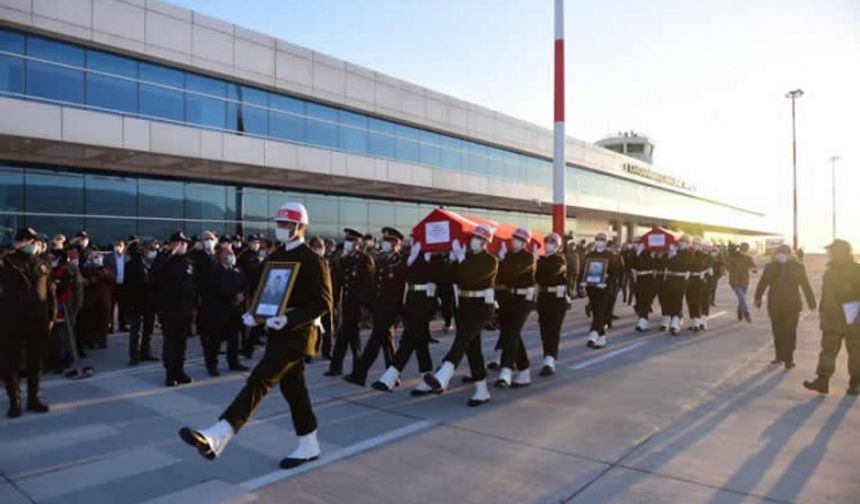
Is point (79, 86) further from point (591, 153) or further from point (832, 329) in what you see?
point (591, 153)

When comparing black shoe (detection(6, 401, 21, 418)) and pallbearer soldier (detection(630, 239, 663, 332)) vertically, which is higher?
pallbearer soldier (detection(630, 239, 663, 332))

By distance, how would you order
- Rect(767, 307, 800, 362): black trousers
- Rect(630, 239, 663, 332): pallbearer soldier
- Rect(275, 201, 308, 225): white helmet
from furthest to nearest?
1. Rect(630, 239, 663, 332): pallbearer soldier
2. Rect(767, 307, 800, 362): black trousers
3. Rect(275, 201, 308, 225): white helmet

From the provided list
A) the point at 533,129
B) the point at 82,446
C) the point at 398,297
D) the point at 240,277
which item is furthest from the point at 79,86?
the point at 533,129

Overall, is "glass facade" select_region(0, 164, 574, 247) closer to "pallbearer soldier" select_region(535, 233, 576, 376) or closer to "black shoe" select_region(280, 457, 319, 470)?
"pallbearer soldier" select_region(535, 233, 576, 376)

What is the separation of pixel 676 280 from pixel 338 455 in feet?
32.5

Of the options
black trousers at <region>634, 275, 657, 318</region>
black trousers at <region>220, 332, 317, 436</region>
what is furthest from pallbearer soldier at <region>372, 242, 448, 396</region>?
black trousers at <region>634, 275, 657, 318</region>

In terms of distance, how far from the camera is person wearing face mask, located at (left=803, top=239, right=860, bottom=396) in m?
7.09

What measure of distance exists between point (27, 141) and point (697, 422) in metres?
16.3

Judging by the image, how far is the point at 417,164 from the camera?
26391mm

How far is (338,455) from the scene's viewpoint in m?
4.93

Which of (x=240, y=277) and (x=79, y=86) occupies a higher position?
(x=79, y=86)

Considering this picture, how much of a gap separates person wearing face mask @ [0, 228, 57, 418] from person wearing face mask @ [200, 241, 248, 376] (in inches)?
80.9

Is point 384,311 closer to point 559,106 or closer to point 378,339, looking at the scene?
point 378,339

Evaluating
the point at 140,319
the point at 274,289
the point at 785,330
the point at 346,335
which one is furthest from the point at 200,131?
the point at 785,330
